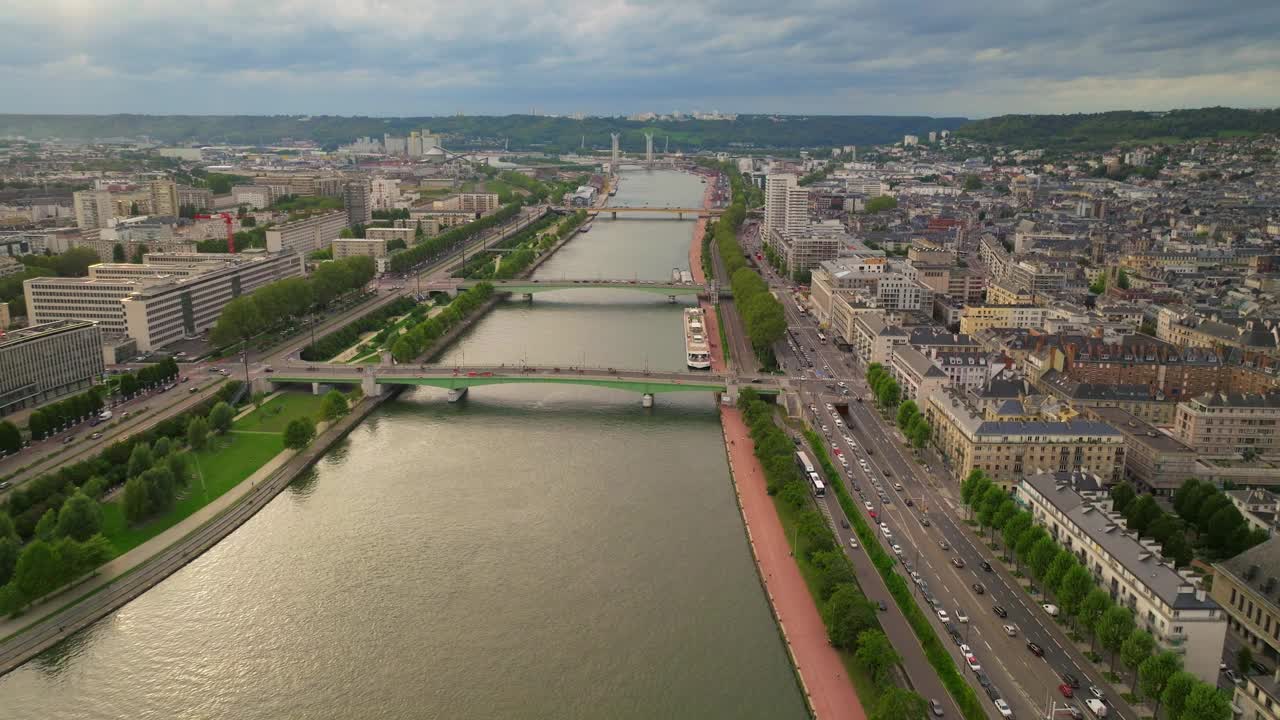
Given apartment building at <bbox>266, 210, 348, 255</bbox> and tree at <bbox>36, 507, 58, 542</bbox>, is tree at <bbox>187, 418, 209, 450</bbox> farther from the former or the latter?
apartment building at <bbox>266, 210, 348, 255</bbox>

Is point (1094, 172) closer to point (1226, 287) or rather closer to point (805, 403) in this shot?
point (1226, 287)

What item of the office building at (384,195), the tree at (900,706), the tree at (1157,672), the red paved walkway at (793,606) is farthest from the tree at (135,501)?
the office building at (384,195)

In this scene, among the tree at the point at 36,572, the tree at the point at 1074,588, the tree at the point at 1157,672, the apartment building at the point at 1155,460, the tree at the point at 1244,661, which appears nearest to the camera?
the tree at the point at 1157,672

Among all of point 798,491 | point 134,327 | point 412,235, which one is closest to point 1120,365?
point 798,491

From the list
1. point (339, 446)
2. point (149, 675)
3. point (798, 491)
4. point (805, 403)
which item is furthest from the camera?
point (805, 403)

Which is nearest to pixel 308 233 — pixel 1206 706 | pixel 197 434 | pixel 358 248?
pixel 358 248

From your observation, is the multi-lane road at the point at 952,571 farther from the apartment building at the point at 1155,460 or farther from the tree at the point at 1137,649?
the apartment building at the point at 1155,460

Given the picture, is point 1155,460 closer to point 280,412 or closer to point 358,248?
point 280,412
